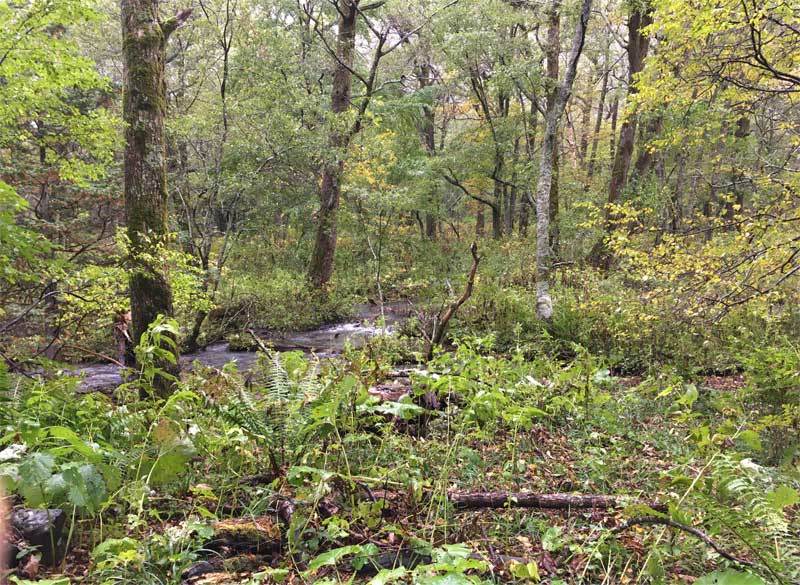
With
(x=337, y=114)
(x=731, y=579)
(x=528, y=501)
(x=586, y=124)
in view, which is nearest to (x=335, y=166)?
(x=337, y=114)

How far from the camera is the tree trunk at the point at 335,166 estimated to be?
13680mm

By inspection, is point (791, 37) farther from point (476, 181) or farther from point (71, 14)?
point (476, 181)

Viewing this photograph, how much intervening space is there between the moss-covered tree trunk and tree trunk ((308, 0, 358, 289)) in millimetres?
7760

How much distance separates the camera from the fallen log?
2691 millimetres

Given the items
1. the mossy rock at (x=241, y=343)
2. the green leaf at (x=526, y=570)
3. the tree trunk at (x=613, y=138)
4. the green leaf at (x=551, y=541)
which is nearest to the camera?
the green leaf at (x=526, y=570)

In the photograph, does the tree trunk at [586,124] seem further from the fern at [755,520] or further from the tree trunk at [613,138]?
the fern at [755,520]

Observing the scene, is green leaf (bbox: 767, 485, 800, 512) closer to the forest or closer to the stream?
the forest

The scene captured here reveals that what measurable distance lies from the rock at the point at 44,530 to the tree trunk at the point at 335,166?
1198cm

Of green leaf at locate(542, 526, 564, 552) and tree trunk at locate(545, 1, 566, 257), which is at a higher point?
tree trunk at locate(545, 1, 566, 257)

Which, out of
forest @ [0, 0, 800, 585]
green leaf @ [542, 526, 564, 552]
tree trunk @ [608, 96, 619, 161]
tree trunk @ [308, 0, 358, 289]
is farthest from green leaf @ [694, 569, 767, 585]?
tree trunk @ [608, 96, 619, 161]

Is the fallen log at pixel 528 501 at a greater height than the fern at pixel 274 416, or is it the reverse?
the fern at pixel 274 416

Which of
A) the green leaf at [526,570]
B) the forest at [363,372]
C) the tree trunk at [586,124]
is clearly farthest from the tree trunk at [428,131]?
the green leaf at [526,570]

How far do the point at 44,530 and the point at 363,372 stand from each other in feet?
8.06

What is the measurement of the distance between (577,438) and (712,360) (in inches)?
146
